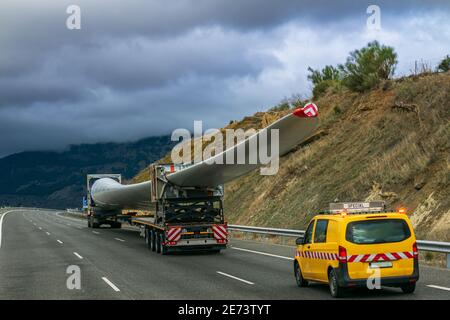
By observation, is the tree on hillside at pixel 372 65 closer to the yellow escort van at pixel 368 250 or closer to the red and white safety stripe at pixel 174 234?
the red and white safety stripe at pixel 174 234

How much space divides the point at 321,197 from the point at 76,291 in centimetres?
2102

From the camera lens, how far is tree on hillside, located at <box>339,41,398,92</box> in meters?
41.1

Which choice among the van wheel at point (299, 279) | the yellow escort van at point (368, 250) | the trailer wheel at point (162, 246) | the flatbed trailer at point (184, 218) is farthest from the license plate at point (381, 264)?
the trailer wheel at point (162, 246)

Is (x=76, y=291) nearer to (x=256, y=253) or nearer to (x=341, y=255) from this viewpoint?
(x=341, y=255)

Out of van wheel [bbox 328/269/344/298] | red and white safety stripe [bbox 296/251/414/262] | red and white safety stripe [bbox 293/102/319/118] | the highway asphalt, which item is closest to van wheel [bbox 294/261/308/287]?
the highway asphalt

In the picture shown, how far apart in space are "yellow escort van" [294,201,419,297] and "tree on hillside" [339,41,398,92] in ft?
97.0

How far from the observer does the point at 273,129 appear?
1689cm

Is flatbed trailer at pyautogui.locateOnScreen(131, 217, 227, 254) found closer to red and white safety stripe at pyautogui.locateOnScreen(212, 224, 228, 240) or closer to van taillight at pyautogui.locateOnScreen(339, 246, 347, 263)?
red and white safety stripe at pyautogui.locateOnScreen(212, 224, 228, 240)

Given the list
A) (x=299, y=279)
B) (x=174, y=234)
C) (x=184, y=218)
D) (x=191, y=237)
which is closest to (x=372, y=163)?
(x=184, y=218)

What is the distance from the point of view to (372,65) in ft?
135

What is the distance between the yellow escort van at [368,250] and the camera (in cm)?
1212

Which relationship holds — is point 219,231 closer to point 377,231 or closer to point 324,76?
point 377,231

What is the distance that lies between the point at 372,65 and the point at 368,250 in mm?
30653
